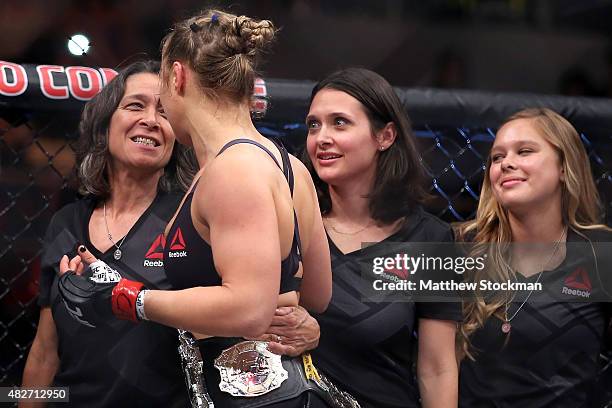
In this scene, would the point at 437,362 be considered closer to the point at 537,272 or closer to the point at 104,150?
the point at 537,272

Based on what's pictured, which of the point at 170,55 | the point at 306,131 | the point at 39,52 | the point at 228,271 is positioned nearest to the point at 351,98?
the point at 306,131

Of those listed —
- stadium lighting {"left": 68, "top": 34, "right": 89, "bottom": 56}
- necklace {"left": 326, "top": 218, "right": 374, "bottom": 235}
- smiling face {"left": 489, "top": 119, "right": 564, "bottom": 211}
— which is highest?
stadium lighting {"left": 68, "top": 34, "right": 89, "bottom": 56}

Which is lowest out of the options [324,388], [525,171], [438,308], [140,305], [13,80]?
[324,388]

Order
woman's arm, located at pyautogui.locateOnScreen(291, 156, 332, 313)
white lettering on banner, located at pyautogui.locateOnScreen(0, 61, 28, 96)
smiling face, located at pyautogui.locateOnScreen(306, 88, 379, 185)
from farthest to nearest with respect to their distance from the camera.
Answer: smiling face, located at pyautogui.locateOnScreen(306, 88, 379, 185), white lettering on banner, located at pyautogui.locateOnScreen(0, 61, 28, 96), woman's arm, located at pyautogui.locateOnScreen(291, 156, 332, 313)

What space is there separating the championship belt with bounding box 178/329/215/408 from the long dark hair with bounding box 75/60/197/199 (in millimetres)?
459

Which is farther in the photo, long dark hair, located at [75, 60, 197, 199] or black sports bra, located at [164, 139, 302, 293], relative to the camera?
long dark hair, located at [75, 60, 197, 199]

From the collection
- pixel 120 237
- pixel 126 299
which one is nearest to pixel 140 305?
pixel 126 299

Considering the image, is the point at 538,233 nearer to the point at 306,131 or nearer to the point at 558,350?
the point at 558,350

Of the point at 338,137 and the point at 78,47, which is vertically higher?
the point at 78,47

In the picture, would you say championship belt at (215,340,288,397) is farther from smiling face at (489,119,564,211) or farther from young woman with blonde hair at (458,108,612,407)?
smiling face at (489,119,564,211)

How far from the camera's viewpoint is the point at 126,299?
1.34 metres

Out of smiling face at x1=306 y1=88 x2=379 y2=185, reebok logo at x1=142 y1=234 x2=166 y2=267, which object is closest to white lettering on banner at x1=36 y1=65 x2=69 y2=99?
reebok logo at x1=142 y1=234 x2=166 y2=267

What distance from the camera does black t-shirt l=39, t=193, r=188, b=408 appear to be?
1711 millimetres

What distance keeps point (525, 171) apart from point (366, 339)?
537 millimetres
